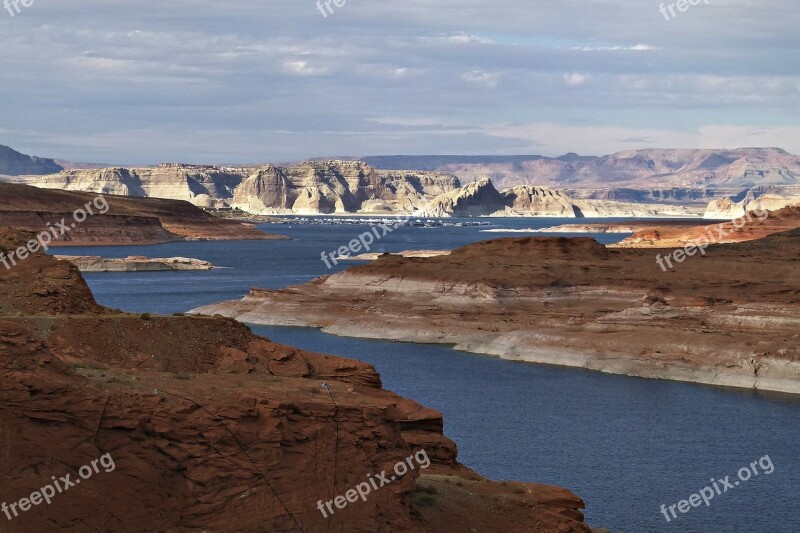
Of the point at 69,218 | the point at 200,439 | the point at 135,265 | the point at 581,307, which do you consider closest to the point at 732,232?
the point at 581,307

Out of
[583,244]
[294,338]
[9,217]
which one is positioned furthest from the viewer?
[9,217]

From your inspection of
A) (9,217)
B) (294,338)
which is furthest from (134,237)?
(294,338)

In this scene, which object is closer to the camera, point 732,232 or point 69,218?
point 732,232

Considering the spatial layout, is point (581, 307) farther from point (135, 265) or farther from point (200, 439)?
point (135, 265)

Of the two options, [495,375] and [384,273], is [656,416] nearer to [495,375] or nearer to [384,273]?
[495,375]

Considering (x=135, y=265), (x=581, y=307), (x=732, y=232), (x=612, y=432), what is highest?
(x=732, y=232)

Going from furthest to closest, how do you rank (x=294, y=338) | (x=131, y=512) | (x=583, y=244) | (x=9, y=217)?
(x=9, y=217), (x=583, y=244), (x=294, y=338), (x=131, y=512)
